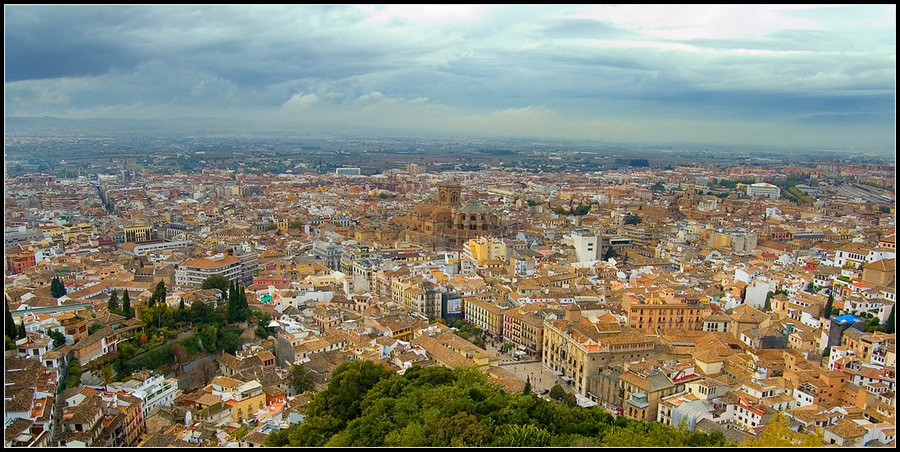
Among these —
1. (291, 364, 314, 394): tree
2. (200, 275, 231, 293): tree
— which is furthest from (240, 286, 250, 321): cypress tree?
(291, 364, 314, 394): tree

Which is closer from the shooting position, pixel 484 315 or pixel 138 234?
pixel 484 315

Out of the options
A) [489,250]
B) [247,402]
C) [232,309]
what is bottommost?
[247,402]

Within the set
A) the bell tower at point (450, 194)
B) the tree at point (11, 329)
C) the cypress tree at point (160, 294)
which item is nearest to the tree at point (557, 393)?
the cypress tree at point (160, 294)

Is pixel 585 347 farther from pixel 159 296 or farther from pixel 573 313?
pixel 159 296

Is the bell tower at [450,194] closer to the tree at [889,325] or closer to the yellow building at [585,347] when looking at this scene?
the yellow building at [585,347]

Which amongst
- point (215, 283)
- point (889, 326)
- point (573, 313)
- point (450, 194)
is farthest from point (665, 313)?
point (450, 194)

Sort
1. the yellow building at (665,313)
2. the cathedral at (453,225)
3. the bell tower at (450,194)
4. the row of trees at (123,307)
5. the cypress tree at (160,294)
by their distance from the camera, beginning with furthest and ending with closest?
the bell tower at (450,194), the cathedral at (453,225), the yellow building at (665,313), the cypress tree at (160,294), the row of trees at (123,307)
